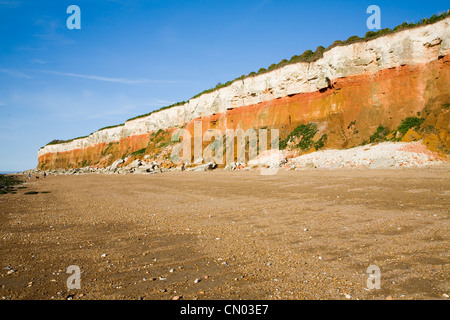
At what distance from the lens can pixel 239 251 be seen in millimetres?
5078

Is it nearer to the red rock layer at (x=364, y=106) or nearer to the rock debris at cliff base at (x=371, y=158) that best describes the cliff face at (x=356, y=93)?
the red rock layer at (x=364, y=106)

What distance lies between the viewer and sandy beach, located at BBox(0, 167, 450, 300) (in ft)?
11.8

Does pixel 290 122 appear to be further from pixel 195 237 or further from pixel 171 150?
pixel 195 237

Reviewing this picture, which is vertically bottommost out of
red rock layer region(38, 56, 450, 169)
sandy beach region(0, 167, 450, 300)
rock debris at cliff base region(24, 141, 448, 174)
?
sandy beach region(0, 167, 450, 300)

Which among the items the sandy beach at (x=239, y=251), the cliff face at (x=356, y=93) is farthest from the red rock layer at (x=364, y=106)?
the sandy beach at (x=239, y=251)

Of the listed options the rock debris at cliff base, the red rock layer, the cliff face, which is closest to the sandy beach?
the rock debris at cliff base

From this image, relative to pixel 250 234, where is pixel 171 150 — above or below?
above

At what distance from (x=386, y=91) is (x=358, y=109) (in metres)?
3.75

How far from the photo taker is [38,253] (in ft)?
17.7

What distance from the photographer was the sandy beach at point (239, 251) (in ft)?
11.8

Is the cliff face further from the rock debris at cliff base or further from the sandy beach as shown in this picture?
the sandy beach

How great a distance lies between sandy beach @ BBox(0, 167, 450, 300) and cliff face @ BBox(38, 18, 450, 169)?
19927 millimetres

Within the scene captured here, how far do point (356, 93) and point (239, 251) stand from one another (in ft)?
117
